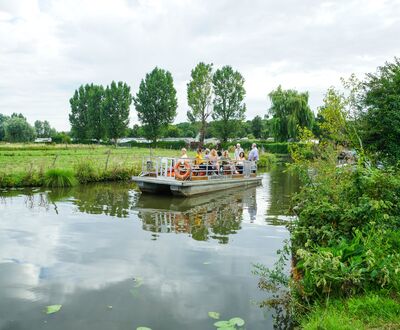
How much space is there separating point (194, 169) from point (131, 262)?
33.0ft

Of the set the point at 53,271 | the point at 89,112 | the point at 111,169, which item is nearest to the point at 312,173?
the point at 53,271

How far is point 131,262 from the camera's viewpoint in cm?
793

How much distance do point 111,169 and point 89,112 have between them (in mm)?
52609

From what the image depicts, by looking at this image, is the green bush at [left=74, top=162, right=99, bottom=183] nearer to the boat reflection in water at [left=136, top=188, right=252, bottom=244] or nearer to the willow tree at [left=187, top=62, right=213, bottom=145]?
the boat reflection in water at [left=136, top=188, right=252, bottom=244]

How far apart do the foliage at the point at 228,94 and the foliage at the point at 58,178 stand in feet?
148

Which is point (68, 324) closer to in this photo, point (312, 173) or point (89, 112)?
point (312, 173)

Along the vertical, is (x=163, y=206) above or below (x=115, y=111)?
below

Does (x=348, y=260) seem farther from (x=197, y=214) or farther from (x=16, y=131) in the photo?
(x=16, y=131)

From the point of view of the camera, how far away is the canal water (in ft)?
18.2

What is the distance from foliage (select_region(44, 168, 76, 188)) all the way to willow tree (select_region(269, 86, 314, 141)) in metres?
37.4

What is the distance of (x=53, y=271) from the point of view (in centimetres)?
731

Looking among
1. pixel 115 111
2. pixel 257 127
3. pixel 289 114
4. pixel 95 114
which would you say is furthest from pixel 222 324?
pixel 257 127

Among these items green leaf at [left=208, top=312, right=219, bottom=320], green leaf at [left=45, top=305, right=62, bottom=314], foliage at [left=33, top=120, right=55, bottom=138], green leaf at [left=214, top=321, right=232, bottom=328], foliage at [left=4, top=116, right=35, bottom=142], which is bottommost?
green leaf at [left=208, top=312, right=219, bottom=320]

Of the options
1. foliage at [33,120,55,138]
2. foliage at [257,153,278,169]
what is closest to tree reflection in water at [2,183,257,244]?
foliage at [257,153,278,169]
